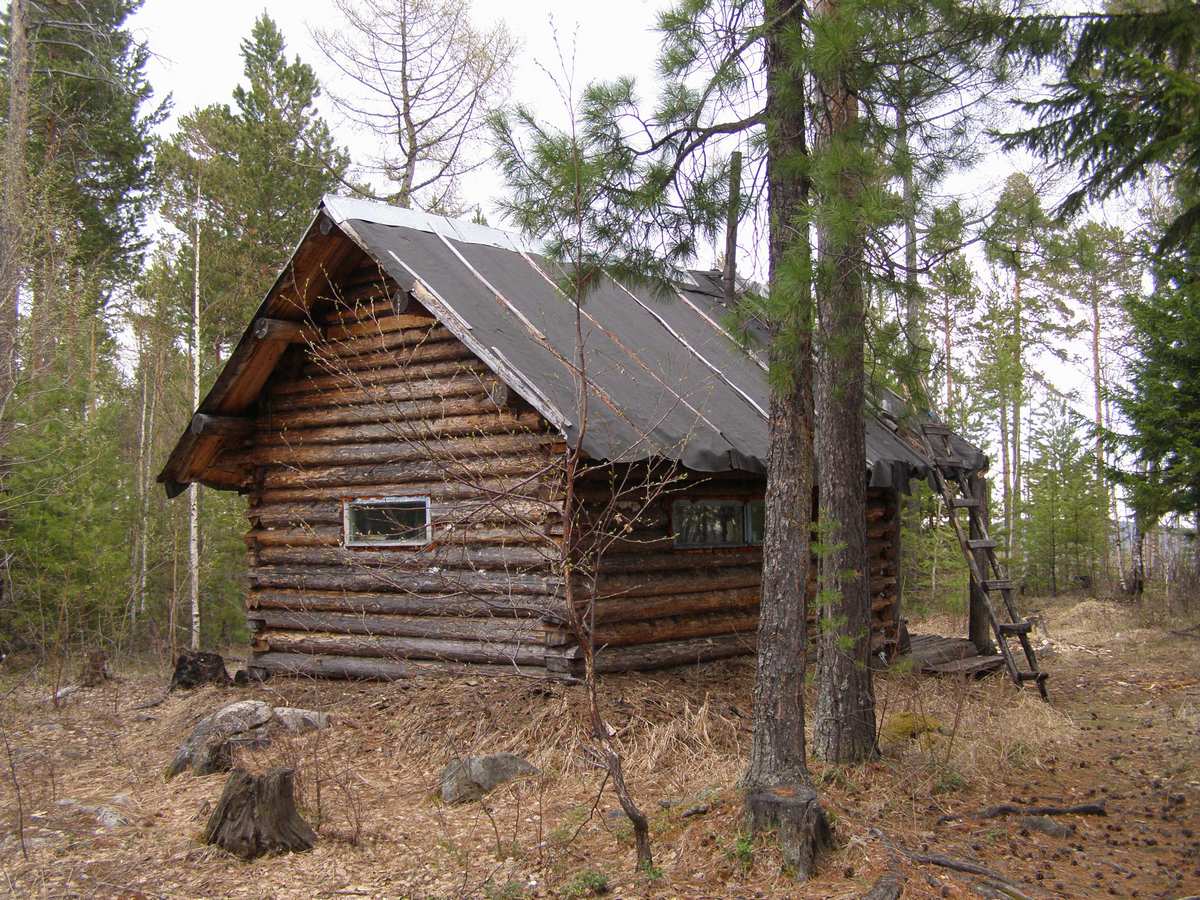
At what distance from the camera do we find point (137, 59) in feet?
76.3

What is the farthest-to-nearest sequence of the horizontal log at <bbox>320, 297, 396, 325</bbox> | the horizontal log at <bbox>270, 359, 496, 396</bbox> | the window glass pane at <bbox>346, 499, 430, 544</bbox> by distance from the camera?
the horizontal log at <bbox>320, 297, 396, 325</bbox>, the window glass pane at <bbox>346, 499, 430, 544</bbox>, the horizontal log at <bbox>270, 359, 496, 396</bbox>

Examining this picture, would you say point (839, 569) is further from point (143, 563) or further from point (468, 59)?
point (468, 59)

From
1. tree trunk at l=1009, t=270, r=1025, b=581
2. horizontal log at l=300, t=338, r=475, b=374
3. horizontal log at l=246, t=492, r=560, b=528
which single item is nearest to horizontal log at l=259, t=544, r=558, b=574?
horizontal log at l=246, t=492, r=560, b=528

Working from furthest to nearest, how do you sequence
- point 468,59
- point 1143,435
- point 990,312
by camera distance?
1. point 990,312
2. point 468,59
3. point 1143,435

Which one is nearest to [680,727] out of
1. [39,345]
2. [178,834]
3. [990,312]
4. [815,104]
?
[178,834]

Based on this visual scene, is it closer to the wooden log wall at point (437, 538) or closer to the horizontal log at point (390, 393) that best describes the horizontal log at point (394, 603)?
the wooden log wall at point (437, 538)

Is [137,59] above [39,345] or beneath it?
above

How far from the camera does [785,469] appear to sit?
6770 millimetres

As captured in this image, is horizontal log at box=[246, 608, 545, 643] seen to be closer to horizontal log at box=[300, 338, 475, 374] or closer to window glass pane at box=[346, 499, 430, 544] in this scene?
window glass pane at box=[346, 499, 430, 544]

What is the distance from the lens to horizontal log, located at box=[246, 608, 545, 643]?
9.45m

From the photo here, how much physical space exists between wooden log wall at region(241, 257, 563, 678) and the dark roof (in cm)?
53

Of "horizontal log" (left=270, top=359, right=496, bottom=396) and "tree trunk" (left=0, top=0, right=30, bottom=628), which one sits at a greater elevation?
"tree trunk" (left=0, top=0, right=30, bottom=628)

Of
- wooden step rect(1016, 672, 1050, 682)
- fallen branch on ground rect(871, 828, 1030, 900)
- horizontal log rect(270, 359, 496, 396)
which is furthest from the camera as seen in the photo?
wooden step rect(1016, 672, 1050, 682)

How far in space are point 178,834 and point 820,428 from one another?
5.44m
